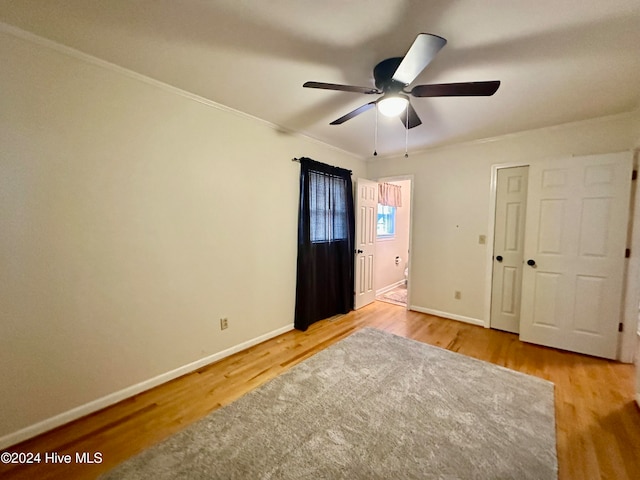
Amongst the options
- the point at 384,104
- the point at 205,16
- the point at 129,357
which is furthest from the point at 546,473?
the point at 205,16

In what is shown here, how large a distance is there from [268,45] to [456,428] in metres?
2.73

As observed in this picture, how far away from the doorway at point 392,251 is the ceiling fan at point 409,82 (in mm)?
3049

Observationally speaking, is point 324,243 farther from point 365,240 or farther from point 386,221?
point 386,221

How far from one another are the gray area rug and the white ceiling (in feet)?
7.89

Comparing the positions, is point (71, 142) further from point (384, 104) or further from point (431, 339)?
point (431, 339)

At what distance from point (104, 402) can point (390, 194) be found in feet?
15.5

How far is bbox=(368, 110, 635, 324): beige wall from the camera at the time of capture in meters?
2.95

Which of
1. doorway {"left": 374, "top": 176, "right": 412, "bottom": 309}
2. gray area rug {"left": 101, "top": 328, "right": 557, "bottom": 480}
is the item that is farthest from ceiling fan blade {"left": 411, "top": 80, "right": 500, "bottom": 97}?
doorway {"left": 374, "top": 176, "right": 412, "bottom": 309}

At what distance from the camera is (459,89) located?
4.93 ft

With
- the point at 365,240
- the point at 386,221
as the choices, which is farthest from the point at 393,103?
the point at 386,221

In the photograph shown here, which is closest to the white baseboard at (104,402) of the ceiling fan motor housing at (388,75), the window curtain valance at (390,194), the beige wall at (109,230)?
the beige wall at (109,230)

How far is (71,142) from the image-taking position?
1.66 meters

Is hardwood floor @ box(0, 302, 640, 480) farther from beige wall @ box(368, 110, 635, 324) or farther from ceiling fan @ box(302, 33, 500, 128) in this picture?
ceiling fan @ box(302, 33, 500, 128)

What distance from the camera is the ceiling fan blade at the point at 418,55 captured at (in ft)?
3.81
